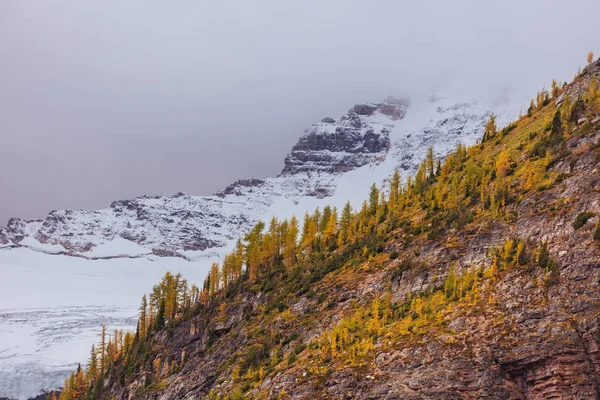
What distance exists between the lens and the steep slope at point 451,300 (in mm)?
37344

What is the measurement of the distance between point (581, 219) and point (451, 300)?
12.9 metres

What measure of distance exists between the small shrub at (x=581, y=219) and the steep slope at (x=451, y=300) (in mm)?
131

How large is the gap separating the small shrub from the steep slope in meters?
0.13

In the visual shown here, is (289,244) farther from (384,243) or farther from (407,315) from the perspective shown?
(407,315)

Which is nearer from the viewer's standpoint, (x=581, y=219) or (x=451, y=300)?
(x=581, y=219)

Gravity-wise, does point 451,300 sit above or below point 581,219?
below

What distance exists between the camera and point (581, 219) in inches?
1673

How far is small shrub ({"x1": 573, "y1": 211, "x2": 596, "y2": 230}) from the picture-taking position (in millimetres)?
42281

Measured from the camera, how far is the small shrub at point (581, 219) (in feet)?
139

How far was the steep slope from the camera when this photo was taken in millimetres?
37344

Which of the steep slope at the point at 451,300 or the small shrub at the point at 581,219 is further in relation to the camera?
the small shrub at the point at 581,219

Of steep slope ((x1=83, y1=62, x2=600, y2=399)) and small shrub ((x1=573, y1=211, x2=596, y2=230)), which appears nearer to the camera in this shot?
steep slope ((x1=83, y1=62, x2=600, y2=399))

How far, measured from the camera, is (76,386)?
119250 mm

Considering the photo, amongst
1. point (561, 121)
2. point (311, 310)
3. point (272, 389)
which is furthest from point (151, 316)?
point (561, 121)
